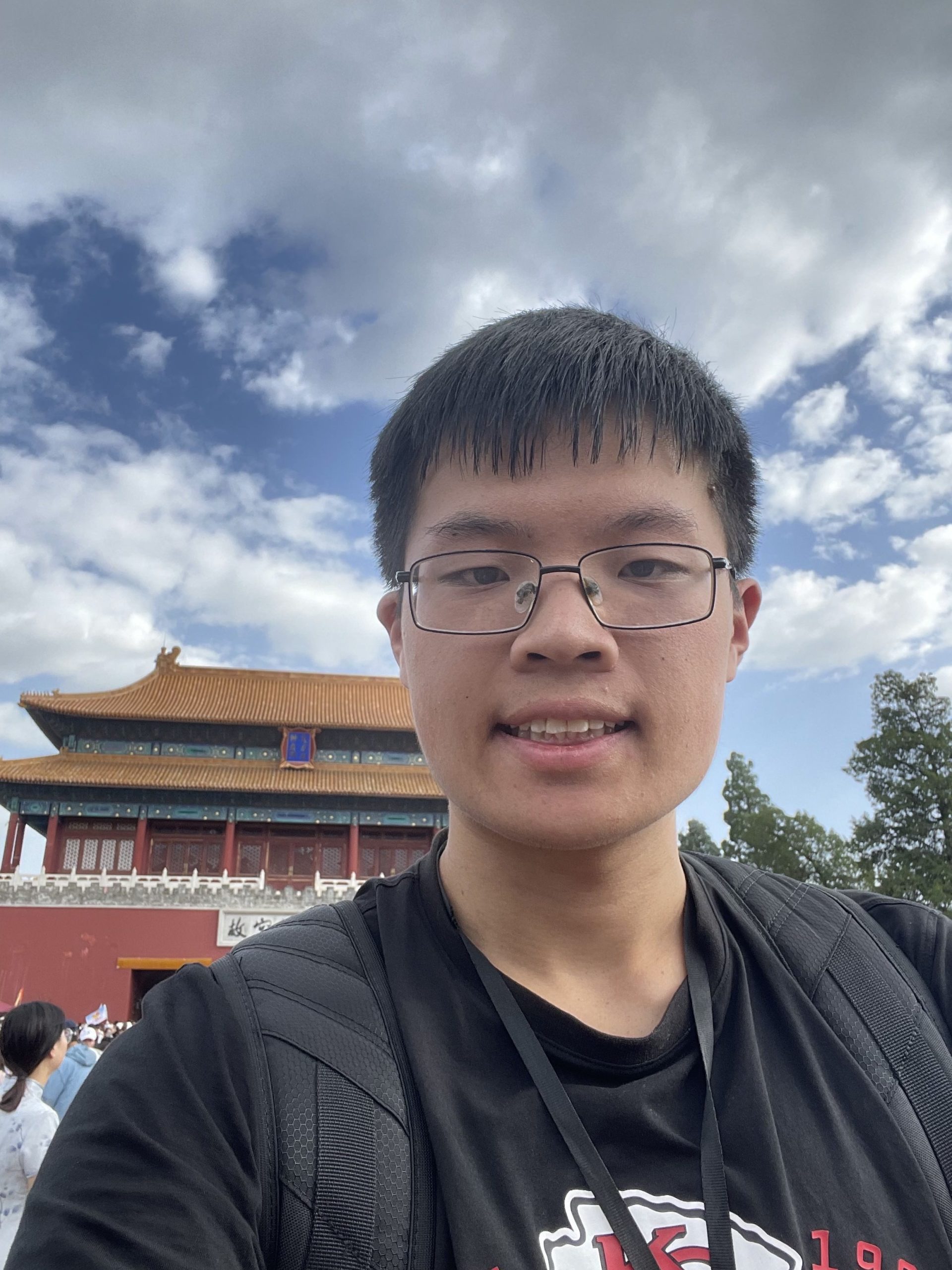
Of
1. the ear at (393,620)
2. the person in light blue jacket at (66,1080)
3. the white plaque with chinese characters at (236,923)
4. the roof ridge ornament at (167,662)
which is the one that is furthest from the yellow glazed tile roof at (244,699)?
the ear at (393,620)

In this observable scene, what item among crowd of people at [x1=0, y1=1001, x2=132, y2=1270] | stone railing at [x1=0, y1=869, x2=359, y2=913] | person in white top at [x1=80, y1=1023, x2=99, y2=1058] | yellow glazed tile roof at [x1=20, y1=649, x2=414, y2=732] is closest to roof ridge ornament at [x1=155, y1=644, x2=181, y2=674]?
yellow glazed tile roof at [x1=20, y1=649, x2=414, y2=732]

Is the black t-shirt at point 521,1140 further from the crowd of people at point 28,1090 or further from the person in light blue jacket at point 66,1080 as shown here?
the person in light blue jacket at point 66,1080

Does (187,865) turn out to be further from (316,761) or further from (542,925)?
(542,925)

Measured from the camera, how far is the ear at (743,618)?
59.8 inches

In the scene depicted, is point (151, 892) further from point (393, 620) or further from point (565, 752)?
point (565, 752)

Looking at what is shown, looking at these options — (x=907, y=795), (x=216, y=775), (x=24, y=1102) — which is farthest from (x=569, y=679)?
(x=216, y=775)

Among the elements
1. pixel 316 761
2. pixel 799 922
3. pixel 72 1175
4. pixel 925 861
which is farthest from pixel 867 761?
pixel 72 1175

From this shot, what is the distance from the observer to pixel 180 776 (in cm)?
1906

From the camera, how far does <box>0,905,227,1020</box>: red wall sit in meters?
15.5

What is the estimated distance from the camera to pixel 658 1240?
964 millimetres

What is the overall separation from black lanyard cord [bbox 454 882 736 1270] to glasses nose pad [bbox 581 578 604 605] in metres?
0.52

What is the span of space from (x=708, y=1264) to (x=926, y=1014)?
1.65ft

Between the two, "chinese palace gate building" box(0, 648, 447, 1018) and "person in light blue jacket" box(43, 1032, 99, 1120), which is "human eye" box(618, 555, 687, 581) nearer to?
"person in light blue jacket" box(43, 1032, 99, 1120)

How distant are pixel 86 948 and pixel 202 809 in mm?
4226
